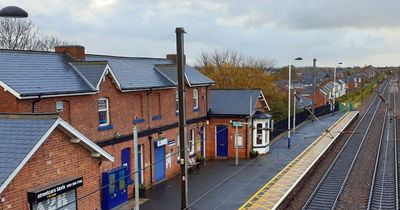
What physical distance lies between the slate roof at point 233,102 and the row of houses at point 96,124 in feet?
0.25

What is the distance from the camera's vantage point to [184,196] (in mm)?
15438

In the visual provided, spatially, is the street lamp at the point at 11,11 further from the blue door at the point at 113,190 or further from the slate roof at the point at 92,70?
the blue door at the point at 113,190

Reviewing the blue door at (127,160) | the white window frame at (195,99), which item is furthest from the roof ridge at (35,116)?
the white window frame at (195,99)

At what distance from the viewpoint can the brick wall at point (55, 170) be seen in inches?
415

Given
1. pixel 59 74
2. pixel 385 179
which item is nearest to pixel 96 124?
pixel 59 74

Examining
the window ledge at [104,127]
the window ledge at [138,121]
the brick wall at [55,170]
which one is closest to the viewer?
the brick wall at [55,170]

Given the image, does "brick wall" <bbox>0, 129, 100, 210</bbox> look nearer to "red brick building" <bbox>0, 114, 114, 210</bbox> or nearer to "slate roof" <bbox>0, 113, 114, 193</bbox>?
"red brick building" <bbox>0, 114, 114, 210</bbox>

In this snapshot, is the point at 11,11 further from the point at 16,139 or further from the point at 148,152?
the point at 148,152

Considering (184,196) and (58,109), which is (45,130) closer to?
(58,109)

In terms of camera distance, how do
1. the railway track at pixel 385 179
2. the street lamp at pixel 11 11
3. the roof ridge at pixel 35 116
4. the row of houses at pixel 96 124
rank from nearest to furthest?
the street lamp at pixel 11 11 → the row of houses at pixel 96 124 → the roof ridge at pixel 35 116 → the railway track at pixel 385 179

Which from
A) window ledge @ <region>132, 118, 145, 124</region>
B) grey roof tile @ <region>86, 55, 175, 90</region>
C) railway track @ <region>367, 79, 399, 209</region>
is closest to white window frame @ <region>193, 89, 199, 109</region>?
grey roof tile @ <region>86, 55, 175, 90</region>

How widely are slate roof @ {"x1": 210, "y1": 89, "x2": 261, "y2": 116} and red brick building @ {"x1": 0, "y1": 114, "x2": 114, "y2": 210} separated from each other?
1723 centimetres

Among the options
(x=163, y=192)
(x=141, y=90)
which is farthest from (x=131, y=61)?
(x=163, y=192)

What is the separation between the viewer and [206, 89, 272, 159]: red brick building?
1155 inches
